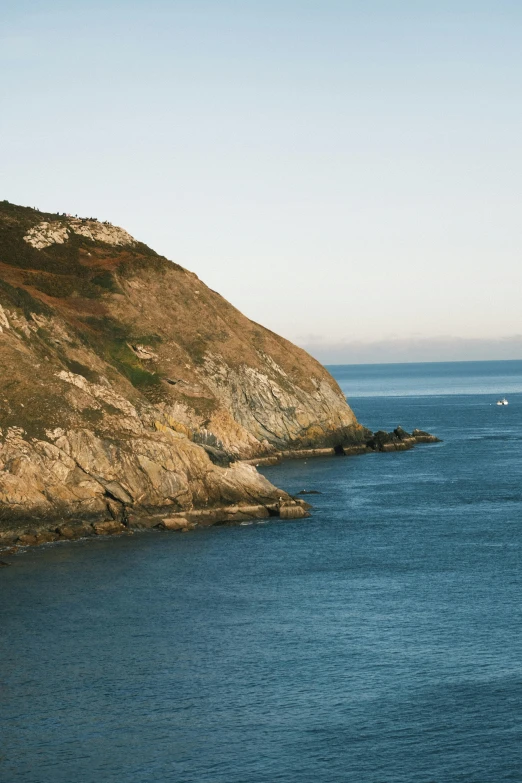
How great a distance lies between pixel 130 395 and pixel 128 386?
197cm

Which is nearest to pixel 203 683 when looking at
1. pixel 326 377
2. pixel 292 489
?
pixel 292 489

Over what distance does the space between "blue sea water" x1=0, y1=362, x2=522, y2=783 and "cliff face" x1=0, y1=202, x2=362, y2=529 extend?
24.6 ft

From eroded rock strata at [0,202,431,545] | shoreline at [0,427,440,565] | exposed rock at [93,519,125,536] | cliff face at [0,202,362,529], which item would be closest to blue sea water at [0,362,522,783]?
exposed rock at [93,519,125,536]

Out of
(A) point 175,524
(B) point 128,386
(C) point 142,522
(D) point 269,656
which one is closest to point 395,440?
(B) point 128,386

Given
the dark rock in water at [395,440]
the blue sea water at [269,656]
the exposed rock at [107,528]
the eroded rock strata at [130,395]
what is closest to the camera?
the blue sea water at [269,656]

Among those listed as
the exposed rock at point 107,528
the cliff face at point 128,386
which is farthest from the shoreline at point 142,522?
the cliff face at point 128,386

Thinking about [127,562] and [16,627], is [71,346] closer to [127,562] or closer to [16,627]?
[127,562]

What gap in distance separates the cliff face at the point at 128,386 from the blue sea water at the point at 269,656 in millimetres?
7507

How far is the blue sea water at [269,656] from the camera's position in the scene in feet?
147

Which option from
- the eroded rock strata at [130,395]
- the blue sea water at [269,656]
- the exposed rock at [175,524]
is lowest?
the blue sea water at [269,656]

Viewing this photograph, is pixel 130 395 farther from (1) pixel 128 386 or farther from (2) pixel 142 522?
(2) pixel 142 522

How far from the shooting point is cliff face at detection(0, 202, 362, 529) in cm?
9400

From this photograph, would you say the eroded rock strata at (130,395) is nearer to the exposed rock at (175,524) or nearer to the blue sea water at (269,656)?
the exposed rock at (175,524)

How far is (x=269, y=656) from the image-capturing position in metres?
58.0
